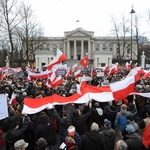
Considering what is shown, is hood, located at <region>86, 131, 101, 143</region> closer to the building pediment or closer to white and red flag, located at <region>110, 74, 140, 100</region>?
white and red flag, located at <region>110, 74, 140, 100</region>

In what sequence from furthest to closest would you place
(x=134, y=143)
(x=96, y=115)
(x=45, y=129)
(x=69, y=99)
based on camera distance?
1. (x=69, y=99)
2. (x=96, y=115)
3. (x=45, y=129)
4. (x=134, y=143)

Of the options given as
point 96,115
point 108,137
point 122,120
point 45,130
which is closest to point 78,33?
point 96,115

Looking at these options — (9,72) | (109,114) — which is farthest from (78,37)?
(109,114)

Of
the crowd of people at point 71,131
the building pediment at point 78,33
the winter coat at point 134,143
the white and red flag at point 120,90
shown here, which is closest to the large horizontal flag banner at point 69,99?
the white and red flag at point 120,90

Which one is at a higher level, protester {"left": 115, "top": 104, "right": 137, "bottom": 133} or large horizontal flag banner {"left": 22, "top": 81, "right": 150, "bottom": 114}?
large horizontal flag banner {"left": 22, "top": 81, "right": 150, "bottom": 114}

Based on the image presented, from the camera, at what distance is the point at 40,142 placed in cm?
452

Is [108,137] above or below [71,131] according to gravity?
below

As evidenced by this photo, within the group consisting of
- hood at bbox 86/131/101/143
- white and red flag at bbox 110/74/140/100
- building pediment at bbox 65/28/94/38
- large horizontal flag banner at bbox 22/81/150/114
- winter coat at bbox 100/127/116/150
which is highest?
building pediment at bbox 65/28/94/38

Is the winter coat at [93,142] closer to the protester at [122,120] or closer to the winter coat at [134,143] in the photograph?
the winter coat at [134,143]

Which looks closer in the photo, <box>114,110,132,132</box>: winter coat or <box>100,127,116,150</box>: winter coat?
<box>100,127,116,150</box>: winter coat

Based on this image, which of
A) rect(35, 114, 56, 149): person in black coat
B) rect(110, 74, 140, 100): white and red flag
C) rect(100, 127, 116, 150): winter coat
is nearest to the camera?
rect(100, 127, 116, 150): winter coat

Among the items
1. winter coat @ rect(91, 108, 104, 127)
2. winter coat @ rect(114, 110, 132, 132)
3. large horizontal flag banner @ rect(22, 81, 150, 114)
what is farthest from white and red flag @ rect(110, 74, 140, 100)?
winter coat @ rect(91, 108, 104, 127)

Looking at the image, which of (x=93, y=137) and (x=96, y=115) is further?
(x=96, y=115)

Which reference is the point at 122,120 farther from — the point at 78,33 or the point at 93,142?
the point at 78,33
